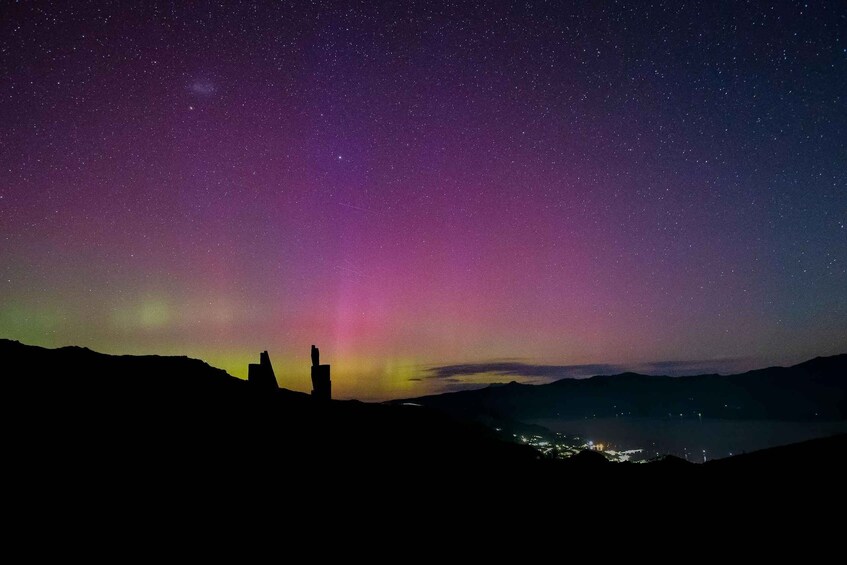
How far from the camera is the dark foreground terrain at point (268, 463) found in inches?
435

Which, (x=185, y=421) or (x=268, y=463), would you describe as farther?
(x=185, y=421)

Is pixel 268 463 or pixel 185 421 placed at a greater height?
pixel 185 421

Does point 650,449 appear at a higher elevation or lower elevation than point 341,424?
lower

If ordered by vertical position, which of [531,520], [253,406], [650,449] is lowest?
[650,449]

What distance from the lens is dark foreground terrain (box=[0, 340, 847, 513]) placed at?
11053 mm

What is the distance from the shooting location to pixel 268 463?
14.1 meters

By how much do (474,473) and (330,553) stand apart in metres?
6.69

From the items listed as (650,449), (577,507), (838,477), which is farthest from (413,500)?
(650,449)

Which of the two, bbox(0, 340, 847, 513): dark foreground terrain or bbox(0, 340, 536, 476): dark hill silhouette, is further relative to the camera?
bbox(0, 340, 536, 476): dark hill silhouette

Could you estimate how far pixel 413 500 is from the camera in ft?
42.5

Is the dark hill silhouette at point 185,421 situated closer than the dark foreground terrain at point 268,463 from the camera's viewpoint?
No

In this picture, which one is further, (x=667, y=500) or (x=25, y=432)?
(x=25, y=432)

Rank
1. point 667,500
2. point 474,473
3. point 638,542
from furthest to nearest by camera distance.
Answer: point 474,473 → point 667,500 → point 638,542

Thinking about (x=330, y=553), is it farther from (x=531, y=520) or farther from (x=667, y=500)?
(x=667, y=500)
